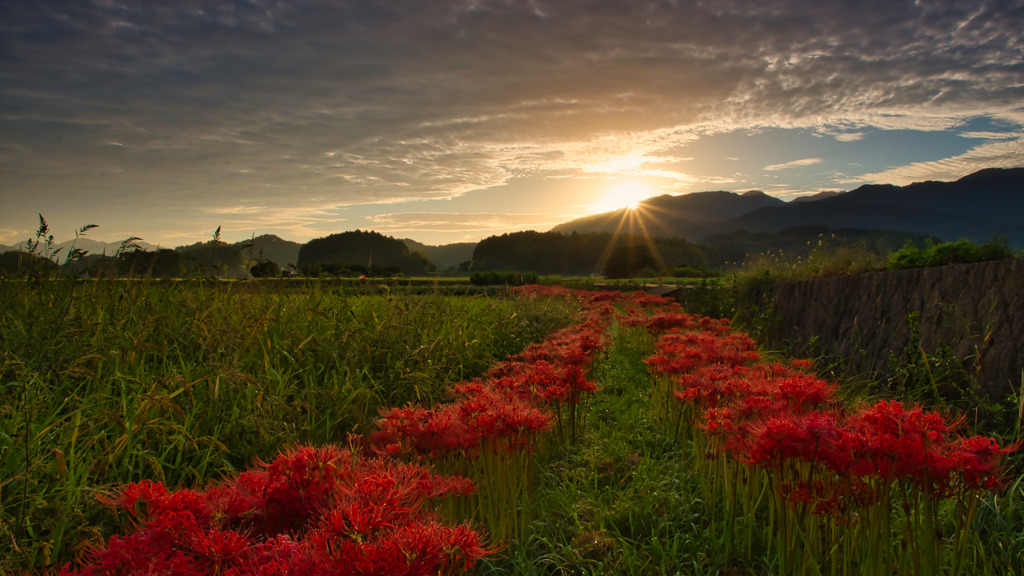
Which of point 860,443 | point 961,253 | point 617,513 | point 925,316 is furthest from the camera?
point 961,253

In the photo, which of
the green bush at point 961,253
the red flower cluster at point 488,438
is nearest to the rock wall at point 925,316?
the green bush at point 961,253

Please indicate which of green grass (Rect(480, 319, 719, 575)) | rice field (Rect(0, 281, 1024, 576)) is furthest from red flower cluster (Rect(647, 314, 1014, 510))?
green grass (Rect(480, 319, 719, 575))

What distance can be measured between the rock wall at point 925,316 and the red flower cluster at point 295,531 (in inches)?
185

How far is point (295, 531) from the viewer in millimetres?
1605

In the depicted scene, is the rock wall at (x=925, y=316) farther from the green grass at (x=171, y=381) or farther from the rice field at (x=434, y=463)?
the green grass at (x=171, y=381)

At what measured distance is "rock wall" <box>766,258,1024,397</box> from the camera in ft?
13.7

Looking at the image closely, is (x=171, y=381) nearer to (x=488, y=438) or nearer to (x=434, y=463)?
(x=434, y=463)

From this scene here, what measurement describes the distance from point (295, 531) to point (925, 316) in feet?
20.3

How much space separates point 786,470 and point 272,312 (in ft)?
15.6

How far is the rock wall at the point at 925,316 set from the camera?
4188mm

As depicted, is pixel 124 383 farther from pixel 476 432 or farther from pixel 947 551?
pixel 947 551

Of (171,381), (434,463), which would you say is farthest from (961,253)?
(171,381)

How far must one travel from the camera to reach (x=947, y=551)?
7.74 ft

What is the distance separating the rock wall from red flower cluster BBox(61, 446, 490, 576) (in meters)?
4.70
